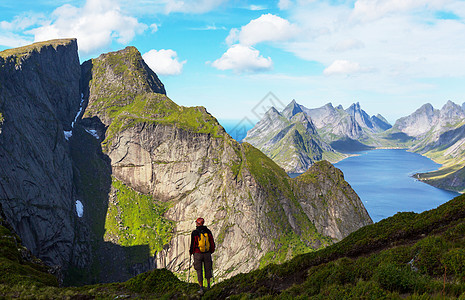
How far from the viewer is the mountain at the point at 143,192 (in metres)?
128

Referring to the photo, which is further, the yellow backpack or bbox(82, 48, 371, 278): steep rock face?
bbox(82, 48, 371, 278): steep rock face

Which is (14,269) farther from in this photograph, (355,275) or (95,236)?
(95,236)

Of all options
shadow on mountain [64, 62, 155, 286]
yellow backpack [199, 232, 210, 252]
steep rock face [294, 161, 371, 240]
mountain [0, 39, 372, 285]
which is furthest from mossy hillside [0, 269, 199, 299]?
steep rock face [294, 161, 371, 240]

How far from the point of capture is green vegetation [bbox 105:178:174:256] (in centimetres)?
16138

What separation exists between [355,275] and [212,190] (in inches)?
6560

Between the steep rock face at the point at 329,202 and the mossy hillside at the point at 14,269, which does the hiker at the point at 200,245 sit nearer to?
the mossy hillside at the point at 14,269

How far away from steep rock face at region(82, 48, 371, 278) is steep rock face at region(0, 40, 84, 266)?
31561 millimetres

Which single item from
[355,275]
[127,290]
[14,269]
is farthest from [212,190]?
[355,275]

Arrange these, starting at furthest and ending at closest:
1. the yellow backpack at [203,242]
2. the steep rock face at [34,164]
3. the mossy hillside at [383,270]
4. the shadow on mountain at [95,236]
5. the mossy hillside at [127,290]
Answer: the shadow on mountain at [95,236] → the steep rock face at [34,164] → the mossy hillside at [127,290] → the yellow backpack at [203,242] → the mossy hillside at [383,270]

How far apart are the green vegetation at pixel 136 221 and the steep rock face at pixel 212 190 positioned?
1.14 metres

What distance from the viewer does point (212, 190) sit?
179500 mm

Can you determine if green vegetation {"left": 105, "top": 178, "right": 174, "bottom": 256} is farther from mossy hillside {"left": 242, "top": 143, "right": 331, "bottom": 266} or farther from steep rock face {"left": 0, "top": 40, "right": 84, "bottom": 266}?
mossy hillside {"left": 242, "top": 143, "right": 331, "bottom": 266}

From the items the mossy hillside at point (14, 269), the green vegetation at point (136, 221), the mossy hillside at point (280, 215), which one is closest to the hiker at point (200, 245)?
the mossy hillside at point (14, 269)

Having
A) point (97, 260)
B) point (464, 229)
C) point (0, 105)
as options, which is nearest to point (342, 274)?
point (464, 229)
